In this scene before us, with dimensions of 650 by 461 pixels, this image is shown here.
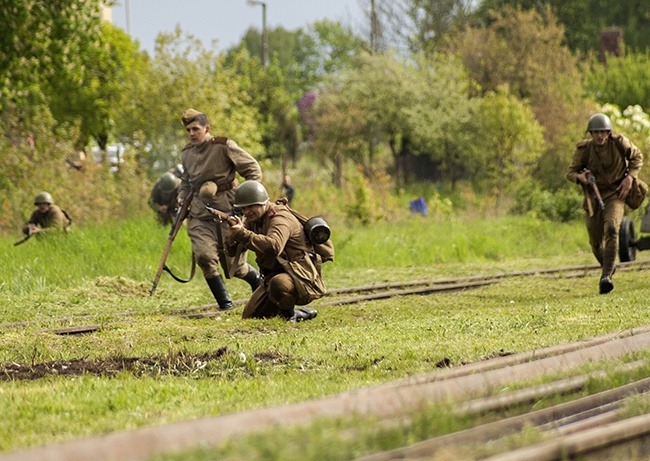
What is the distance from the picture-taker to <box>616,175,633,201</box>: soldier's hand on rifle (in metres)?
12.6

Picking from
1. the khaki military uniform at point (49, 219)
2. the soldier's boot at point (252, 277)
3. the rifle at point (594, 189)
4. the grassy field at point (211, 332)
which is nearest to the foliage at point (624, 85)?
the grassy field at point (211, 332)

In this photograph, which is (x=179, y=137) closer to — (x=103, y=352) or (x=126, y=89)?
(x=126, y=89)

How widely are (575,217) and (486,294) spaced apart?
1171 centimetres

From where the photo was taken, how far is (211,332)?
9.56m

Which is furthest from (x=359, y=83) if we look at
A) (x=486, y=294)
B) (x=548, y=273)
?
(x=486, y=294)

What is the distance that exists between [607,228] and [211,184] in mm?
4901

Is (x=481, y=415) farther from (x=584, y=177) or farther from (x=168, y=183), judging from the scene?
(x=168, y=183)

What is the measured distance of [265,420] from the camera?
4.62 metres

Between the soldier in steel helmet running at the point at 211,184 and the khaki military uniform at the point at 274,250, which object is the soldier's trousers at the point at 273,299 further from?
the soldier in steel helmet running at the point at 211,184

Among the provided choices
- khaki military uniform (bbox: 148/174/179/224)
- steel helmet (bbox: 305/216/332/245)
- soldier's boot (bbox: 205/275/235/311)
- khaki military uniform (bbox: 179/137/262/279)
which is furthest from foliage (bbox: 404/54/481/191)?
steel helmet (bbox: 305/216/332/245)

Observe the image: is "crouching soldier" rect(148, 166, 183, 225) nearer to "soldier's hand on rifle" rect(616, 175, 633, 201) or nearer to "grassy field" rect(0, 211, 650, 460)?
"grassy field" rect(0, 211, 650, 460)

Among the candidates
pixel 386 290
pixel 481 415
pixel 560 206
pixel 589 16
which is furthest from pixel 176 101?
pixel 589 16

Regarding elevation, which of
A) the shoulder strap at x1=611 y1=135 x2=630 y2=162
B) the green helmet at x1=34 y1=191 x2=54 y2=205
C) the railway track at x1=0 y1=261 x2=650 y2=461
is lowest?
the railway track at x1=0 y1=261 x2=650 y2=461

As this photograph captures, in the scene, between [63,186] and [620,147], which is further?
[63,186]
